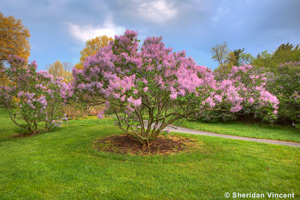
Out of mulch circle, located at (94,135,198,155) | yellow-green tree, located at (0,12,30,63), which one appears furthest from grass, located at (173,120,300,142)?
yellow-green tree, located at (0,12,30,63)

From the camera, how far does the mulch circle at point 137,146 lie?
6762mm

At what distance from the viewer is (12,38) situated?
2716 centimetres

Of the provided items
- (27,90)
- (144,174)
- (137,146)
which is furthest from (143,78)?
(27,90)

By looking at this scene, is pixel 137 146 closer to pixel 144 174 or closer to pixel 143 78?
pixel 144 174

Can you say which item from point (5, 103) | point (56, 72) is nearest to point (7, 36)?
point (56, 72)

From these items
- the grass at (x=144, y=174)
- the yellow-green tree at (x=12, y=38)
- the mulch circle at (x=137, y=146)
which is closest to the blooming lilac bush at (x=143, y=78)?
the grass at (x=144, y=174)

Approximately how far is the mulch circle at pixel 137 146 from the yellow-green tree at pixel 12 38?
89.3 feet

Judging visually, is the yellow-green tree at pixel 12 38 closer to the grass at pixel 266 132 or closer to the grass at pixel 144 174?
the grass at pixel 144 174

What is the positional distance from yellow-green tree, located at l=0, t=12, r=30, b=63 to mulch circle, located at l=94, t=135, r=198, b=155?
1071 inches

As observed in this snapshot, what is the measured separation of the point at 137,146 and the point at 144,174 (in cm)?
239

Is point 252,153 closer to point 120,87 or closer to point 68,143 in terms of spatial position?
point 120,87

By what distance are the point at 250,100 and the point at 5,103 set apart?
41.0 ft

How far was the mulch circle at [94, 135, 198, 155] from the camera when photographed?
6.76m

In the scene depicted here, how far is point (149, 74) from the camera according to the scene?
5.77 meters
